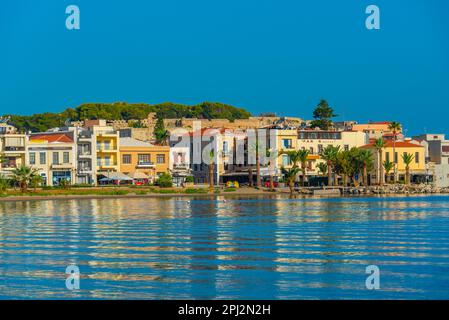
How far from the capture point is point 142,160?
300 feet

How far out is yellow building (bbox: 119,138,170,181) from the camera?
90.2 metres

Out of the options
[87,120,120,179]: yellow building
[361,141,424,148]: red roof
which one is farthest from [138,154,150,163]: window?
[361,141,424,148]: red roof

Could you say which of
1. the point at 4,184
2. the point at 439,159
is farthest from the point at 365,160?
the point at 4,184

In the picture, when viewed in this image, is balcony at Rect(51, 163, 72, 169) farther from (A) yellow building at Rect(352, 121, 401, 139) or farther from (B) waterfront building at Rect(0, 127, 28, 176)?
(A) yellow building at Rect(352, 121, 401, 139)

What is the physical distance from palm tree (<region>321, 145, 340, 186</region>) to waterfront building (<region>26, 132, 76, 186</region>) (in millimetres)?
26107

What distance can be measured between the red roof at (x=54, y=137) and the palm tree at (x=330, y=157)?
26550 mm

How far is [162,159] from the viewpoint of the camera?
92.9 m

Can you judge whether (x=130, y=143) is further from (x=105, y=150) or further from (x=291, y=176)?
(x=291, y=176)

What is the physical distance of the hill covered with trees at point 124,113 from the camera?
14362 centimetres

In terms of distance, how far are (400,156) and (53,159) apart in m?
37.9
